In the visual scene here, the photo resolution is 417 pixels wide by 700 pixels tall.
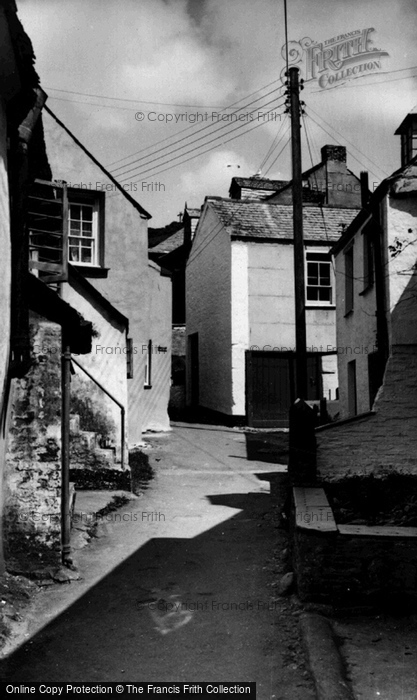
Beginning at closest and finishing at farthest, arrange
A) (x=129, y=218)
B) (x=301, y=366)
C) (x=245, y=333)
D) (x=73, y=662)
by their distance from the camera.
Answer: (x=73, y=662) → (x=301, y=366) → (x=129, y=218) → (x=245, y=333)

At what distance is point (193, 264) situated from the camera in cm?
2550

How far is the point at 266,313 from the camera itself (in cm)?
2000

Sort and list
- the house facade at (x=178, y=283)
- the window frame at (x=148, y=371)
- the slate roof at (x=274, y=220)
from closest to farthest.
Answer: the window frame at (x=148, y=371)
the slate roof at (x=274, y=220)
the house facade at (x=178, y=283)

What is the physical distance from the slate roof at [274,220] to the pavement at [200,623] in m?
12.5

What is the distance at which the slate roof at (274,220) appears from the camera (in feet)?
66.1

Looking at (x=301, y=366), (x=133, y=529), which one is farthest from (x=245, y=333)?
(x=133, y=529)

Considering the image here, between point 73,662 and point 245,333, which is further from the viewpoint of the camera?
point 245,333

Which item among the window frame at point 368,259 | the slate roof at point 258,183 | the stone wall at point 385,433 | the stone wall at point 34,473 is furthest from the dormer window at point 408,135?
the slate roof at point 258,183

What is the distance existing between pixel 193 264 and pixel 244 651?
21563mm

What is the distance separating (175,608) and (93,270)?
9836 mm

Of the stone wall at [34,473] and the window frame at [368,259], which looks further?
the window frame at [368,259]

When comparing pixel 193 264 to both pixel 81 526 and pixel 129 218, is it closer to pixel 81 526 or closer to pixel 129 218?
pixel 129 218

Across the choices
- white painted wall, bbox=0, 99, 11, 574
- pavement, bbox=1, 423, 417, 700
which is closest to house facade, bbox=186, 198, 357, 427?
pavement, bbox=1, 423, 417, 700

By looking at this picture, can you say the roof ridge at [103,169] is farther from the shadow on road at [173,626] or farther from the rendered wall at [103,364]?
the shadow on road at [173,626]
